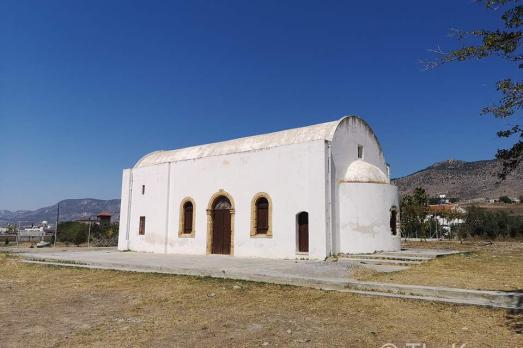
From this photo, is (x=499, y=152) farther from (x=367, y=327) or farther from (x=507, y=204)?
(x=507, y=204)

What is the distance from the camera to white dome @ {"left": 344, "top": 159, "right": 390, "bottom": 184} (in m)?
18.3

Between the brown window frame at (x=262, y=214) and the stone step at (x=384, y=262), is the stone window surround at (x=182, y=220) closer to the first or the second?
the brown window frame at (x=262, y=214)

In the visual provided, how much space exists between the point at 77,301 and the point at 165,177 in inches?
584

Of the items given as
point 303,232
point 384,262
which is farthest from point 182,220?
point 384,262

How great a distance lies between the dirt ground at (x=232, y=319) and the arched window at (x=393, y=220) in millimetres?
10784

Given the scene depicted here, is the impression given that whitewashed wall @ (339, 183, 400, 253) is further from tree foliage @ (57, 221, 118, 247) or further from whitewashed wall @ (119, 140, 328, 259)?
tree foliage @ (57, 221, 118, 247)

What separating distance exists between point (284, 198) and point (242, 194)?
2479 millimetres

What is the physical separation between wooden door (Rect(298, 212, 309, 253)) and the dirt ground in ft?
24.6

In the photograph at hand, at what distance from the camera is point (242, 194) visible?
769 inches

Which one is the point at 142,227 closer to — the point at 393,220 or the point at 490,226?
the point at 393,220

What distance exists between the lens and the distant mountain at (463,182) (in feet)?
250

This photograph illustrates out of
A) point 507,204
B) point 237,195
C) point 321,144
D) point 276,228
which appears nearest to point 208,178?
point 237,195

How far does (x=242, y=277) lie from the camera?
1132 centimetres

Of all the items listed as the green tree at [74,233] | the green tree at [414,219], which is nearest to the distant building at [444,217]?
the green tree at [414,219]
